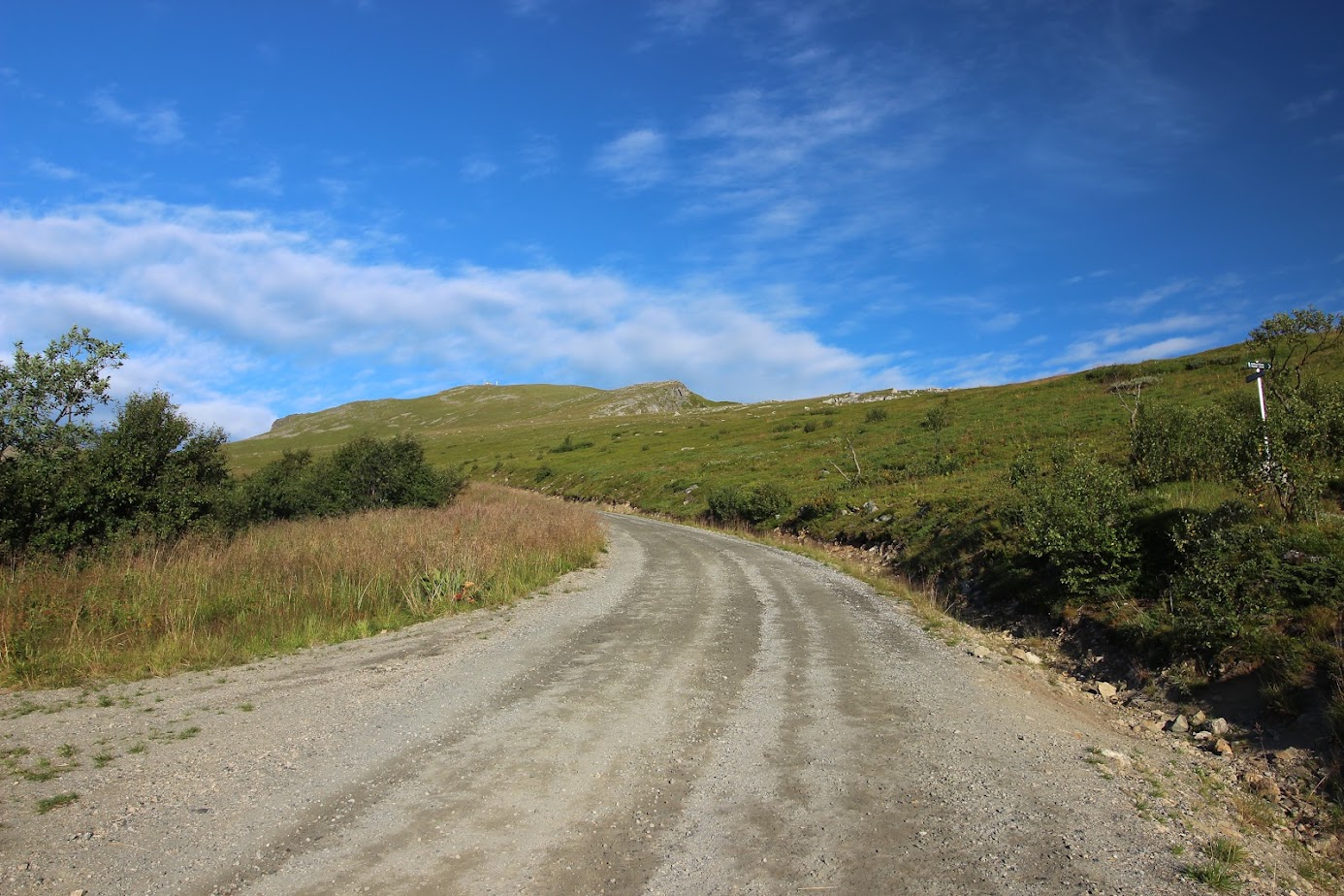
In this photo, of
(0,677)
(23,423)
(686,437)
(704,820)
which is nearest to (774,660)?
(704,820)

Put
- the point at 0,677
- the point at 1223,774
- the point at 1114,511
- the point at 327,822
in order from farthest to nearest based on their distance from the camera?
the point at 1114,511, the point at 0,677, the point at 1223,774, the point at 327,822

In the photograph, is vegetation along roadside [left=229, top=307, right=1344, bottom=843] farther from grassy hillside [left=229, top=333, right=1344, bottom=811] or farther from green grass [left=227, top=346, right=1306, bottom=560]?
green grass [left=227, top=346, right=1306, bottom=560]

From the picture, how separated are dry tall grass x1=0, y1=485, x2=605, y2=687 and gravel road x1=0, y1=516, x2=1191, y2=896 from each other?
1131mm

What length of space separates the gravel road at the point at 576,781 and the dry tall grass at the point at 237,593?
1.13 meters

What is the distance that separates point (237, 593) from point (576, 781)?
1003cm

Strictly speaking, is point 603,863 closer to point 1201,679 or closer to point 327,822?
point 327,822

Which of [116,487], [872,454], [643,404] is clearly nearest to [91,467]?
[116,487]

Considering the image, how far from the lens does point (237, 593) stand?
13.1m

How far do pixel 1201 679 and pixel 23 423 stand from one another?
2304 cm

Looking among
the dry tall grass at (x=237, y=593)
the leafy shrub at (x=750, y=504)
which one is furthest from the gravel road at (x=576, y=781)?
the leafy shrub at (x=750, y=504)

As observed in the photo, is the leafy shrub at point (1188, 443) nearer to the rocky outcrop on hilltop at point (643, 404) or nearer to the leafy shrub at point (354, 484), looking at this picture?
the leafy shrub at point (354, 484)

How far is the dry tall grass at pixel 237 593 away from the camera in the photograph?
1001 centimetres

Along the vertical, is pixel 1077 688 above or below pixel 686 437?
below

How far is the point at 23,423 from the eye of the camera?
15781mm
